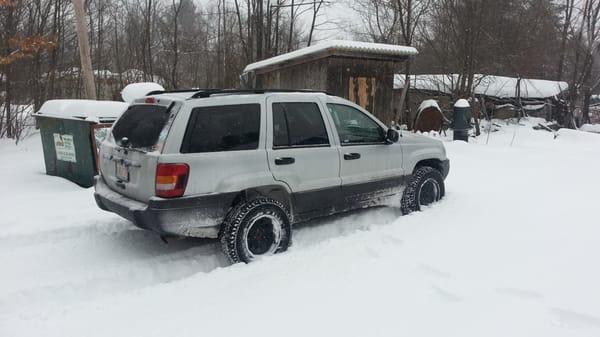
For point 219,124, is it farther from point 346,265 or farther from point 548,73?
point 548,73

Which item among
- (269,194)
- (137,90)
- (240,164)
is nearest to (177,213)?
(240,164)

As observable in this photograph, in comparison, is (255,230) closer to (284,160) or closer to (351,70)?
(284,160)

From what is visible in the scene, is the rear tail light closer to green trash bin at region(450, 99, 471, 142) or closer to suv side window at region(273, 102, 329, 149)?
suv side window at region(273, 102, 329, 149)

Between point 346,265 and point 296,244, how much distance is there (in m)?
0.85

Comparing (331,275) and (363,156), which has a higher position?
(363,156)

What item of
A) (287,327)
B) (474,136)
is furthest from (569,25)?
(287,327)

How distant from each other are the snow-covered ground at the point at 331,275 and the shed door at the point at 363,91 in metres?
5.67

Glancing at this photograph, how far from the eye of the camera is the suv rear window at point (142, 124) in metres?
3.91

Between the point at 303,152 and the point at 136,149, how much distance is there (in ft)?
5.55

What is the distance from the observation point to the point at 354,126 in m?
5.11

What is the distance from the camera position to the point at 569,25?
19.3 metres

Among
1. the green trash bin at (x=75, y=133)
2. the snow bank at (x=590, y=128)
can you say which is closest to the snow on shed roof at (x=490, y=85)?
the snow bank at (x=590, y=128)

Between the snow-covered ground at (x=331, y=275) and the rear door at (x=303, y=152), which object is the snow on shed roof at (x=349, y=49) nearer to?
the snow-covered ground at (x=331, y=275)

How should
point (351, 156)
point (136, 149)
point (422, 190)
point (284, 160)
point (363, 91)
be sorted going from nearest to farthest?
point (136, 149)
point (284, 160)
point (351, 156)
point (422, 190)
point (363, 91)
